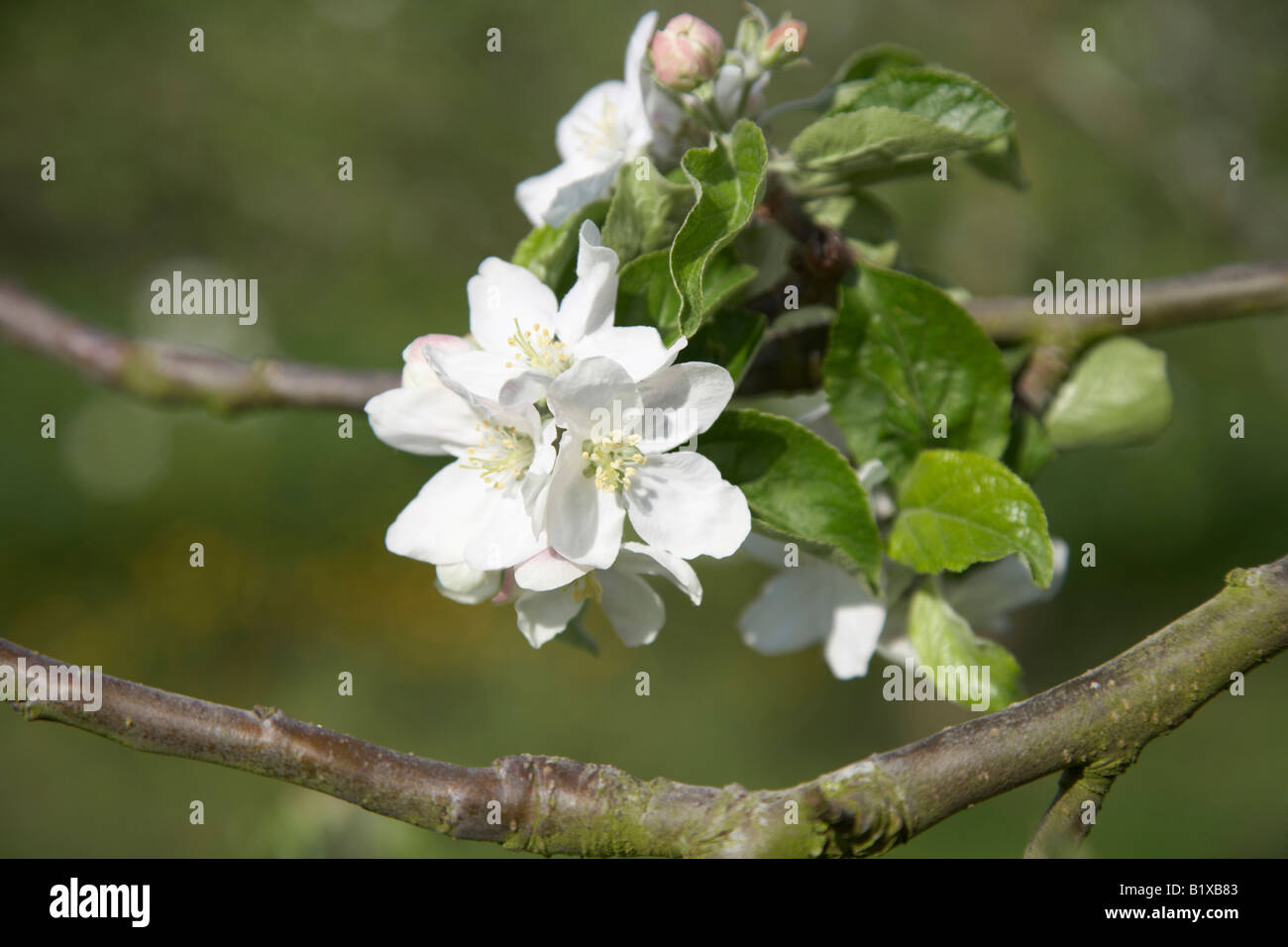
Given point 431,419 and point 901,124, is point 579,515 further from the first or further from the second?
point 901,124

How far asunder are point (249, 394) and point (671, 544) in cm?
93

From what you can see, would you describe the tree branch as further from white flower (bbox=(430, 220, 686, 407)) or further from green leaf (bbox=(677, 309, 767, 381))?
white flower (bbox=(430, 220, 686, 407))

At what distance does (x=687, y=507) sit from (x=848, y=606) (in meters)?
0.32

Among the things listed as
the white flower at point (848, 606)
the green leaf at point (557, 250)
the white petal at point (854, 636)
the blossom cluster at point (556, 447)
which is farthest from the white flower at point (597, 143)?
the white petal at point (854, 636)

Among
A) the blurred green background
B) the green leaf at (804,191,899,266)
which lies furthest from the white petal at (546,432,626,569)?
the blurred green background

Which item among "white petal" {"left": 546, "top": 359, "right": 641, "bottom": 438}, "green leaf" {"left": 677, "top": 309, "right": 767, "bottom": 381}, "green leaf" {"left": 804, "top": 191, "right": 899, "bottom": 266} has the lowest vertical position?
"white petal" {"left": 546, "top": 359, "right": 641, "bottom": 438}

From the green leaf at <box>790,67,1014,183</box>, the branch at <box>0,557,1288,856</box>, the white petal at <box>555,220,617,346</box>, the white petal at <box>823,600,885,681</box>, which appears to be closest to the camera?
the branch at <box>0,557,1288,856</box>

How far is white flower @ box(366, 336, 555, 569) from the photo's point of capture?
83cm

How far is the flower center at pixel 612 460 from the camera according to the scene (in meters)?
0.78

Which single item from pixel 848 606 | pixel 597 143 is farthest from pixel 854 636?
pixel 597 143

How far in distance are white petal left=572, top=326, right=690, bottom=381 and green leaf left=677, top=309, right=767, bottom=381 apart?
97 millimetres

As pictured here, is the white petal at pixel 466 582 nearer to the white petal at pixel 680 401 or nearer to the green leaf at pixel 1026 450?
the white petal at pixel 680 401

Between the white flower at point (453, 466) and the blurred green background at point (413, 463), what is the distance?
8.06ft

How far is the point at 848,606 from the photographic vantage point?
105cm
